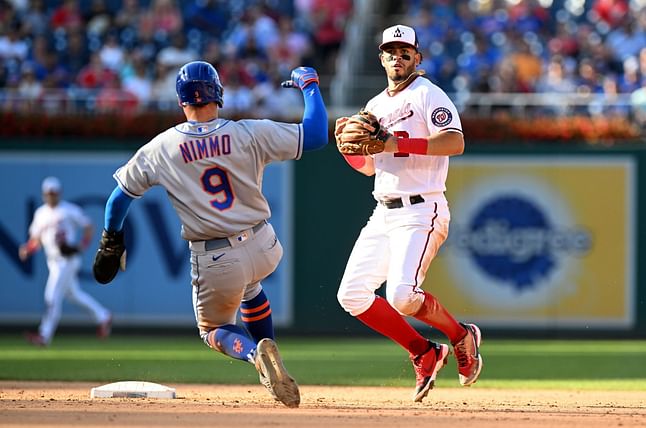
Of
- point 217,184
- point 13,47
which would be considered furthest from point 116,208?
point 13,47

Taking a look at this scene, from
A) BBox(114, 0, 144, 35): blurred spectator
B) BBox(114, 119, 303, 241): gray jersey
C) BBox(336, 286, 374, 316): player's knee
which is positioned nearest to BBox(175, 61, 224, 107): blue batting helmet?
BBox(114, 119, 303, 241): gray jersey

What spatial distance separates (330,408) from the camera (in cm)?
764

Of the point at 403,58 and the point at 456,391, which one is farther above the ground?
the point at 403,58

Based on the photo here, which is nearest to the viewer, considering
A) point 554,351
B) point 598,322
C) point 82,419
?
point 82,419

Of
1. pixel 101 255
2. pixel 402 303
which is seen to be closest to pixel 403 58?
pixel 402 303

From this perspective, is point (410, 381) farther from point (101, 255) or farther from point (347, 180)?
point (347, 180)

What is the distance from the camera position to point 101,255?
7.35 m

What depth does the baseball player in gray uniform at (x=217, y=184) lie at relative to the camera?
7078 millimetres

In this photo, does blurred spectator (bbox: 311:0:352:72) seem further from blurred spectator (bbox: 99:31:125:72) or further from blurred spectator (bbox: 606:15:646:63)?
blurred spectator (bbox: 606:15:646:63)

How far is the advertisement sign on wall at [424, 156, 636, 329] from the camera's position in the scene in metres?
15.1

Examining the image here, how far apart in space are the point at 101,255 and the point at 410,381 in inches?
162

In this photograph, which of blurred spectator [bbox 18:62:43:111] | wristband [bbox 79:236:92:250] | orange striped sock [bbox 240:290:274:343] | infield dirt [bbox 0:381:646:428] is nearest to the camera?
infield dirt [bbox 0:381:646:428]

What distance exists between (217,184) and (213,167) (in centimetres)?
11

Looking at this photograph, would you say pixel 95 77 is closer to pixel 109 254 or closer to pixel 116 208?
pixel 109 254
